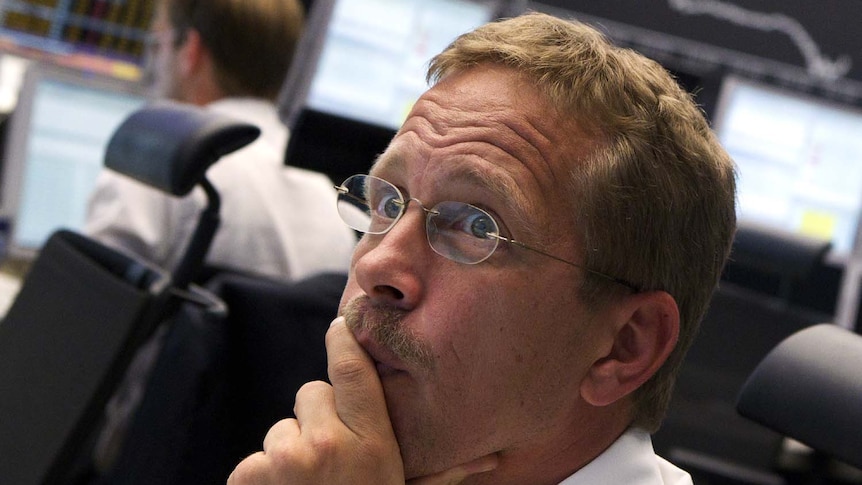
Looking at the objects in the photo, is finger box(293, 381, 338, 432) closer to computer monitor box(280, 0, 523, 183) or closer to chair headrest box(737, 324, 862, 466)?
chair headrest box(737, 324, 862, 466)

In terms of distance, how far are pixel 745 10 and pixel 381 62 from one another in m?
1.52

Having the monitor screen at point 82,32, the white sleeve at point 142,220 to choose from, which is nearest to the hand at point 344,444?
the white sleeve at point 142,220

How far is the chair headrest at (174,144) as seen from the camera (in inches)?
55.7

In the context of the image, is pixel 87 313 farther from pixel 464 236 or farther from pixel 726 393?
pixel 726 393

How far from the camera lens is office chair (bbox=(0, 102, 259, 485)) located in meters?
1.37

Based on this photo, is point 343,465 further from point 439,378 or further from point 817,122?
point 817,122

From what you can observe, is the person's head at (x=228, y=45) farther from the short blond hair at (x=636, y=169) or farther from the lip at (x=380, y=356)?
the lip at (x=380, y=356)

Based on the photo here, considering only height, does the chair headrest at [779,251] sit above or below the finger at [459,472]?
above

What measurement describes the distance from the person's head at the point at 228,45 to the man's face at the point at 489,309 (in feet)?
5.14

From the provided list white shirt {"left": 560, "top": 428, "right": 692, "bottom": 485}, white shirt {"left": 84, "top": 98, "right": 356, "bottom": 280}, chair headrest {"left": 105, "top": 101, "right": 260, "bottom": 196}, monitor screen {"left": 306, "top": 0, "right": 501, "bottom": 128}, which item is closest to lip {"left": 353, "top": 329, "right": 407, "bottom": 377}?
white shirt {"left": 560, "top": 428, "right": 692, "bottom": 485}

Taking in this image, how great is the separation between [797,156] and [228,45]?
198 centimetres

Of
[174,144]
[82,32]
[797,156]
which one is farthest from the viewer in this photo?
[797,156]

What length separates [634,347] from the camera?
107 centimetres

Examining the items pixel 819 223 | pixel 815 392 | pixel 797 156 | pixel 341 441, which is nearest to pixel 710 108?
pixel 797 156
